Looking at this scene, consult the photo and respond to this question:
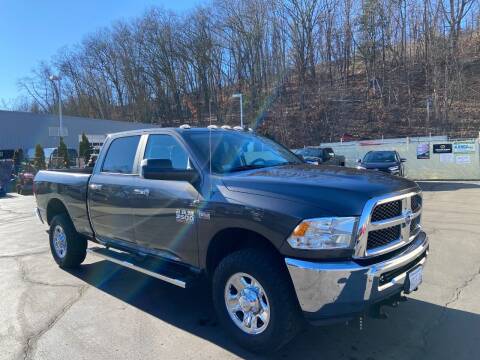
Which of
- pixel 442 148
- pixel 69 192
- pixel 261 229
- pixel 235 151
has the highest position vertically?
pixel 235 151

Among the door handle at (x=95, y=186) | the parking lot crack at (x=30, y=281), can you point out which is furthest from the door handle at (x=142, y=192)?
the parking lot crack at (x=30, y=281)

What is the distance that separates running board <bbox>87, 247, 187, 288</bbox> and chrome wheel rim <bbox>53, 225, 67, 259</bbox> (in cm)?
96

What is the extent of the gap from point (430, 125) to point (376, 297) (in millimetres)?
36605

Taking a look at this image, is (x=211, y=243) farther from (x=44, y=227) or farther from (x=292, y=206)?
(x=44, y=227)

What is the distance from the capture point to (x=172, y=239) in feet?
13.9

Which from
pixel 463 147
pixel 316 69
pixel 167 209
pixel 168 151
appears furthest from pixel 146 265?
pixel 316 69

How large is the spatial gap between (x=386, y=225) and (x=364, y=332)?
120cm

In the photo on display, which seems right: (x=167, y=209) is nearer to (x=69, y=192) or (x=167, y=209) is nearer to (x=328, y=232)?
(x=328, y=232)

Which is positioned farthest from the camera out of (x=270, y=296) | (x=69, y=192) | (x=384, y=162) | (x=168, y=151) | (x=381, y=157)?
(x=381, y=157)

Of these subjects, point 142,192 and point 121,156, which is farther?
point 121,156

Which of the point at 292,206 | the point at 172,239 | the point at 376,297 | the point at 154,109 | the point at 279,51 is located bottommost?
the point at 376,297

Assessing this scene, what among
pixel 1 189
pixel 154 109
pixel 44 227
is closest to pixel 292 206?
pixel 44 227

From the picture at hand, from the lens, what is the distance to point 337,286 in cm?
304

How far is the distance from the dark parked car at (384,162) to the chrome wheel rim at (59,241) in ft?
43.8
